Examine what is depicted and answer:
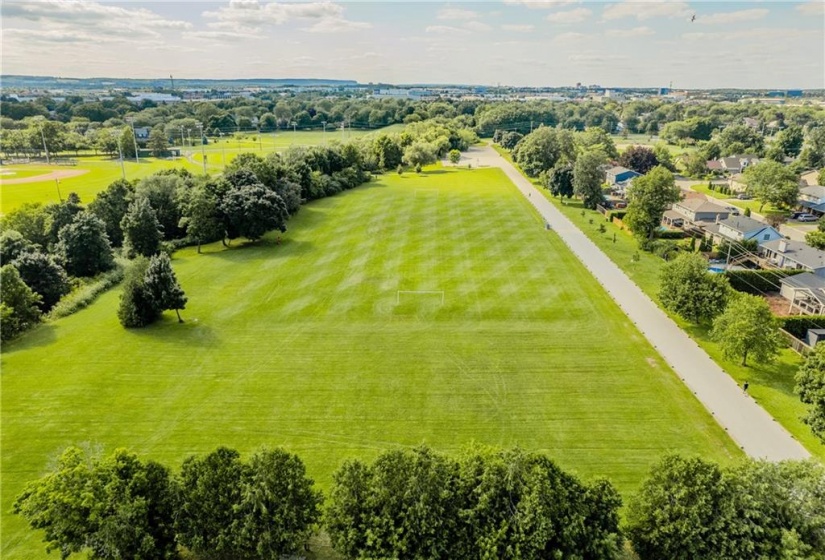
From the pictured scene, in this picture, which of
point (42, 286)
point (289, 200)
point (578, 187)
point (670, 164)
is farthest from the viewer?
point (670, 164)

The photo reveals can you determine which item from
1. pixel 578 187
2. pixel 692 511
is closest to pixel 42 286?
pixel 692 511

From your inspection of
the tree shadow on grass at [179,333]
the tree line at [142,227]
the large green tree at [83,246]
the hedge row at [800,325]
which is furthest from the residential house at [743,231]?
the large green tree at [83,246]

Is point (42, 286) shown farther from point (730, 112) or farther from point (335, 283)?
point (730, 112)

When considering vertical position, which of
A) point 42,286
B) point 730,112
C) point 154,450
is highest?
point 730,112

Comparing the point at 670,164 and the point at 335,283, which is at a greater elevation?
the point at 670,164

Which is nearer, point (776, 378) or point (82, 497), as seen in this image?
point (82, 497)

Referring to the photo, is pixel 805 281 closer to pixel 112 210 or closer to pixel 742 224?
pixel 742 224

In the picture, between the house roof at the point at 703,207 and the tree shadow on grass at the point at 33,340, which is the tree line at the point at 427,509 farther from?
the house roof at the point at 703,207
